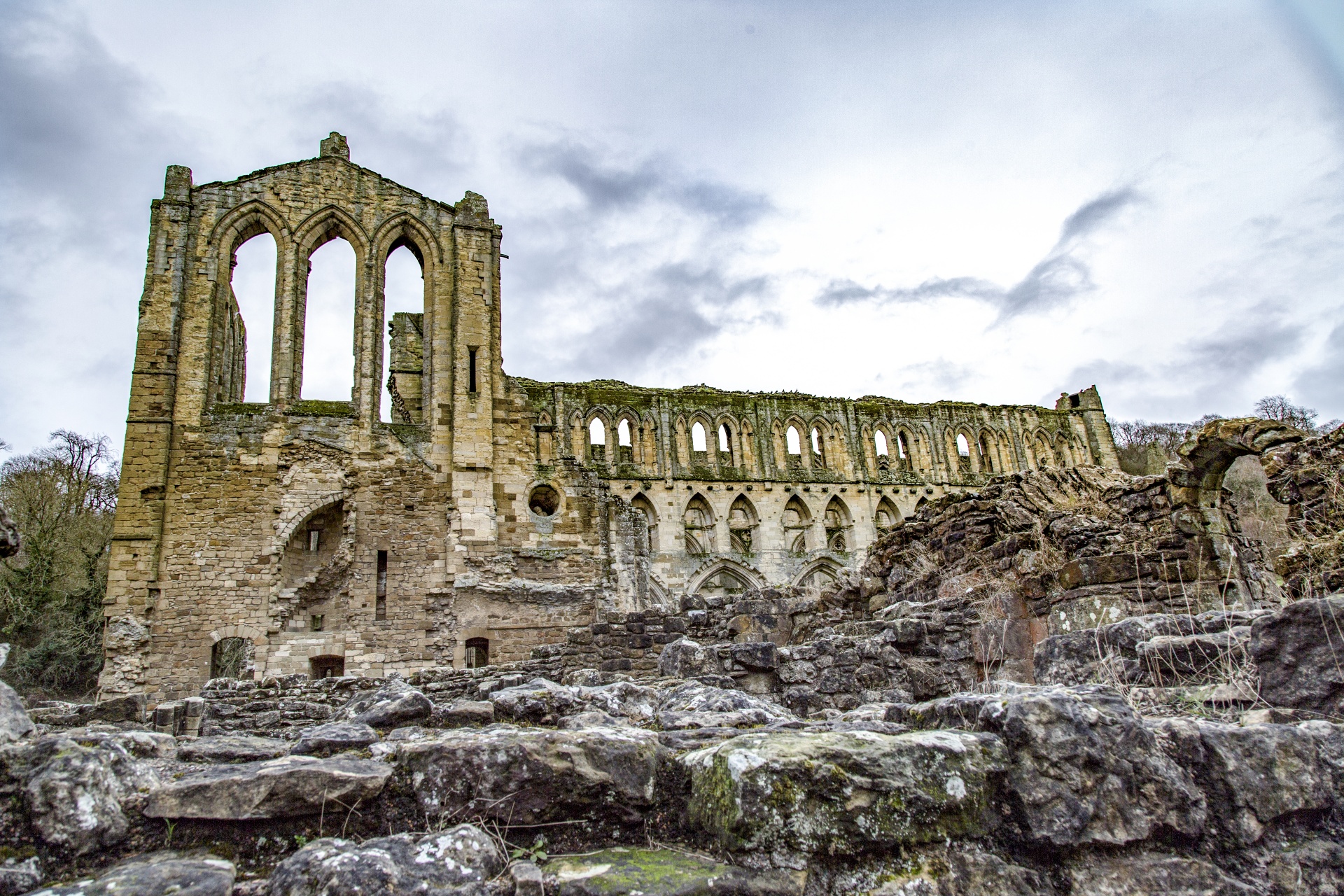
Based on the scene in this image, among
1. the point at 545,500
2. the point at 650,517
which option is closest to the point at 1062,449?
the point at 650,517

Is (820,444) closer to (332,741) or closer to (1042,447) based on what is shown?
(1042,447)

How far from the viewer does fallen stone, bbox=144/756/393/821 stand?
6.30 feet

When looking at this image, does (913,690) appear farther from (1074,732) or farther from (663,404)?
(663,404)

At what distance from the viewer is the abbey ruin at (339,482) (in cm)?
1334

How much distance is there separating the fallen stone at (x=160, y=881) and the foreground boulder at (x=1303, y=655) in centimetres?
333

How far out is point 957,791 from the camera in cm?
205

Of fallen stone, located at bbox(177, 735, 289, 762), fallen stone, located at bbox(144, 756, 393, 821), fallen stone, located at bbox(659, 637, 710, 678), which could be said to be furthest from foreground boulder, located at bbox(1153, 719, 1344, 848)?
fallen stone, located at bbox(659, 637, 710, 678)

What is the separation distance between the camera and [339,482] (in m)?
14.2

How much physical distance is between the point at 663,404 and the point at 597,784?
2755 cm

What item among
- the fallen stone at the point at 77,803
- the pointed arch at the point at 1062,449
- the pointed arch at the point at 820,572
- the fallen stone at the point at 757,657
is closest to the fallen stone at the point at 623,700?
the fallen stone at the point at 77,803

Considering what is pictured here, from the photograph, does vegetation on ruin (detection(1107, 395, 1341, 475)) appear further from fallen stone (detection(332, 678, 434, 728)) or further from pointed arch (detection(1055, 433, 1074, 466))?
fallen stone (detection(332, 678, 434, 728))

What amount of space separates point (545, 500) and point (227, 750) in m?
13.2

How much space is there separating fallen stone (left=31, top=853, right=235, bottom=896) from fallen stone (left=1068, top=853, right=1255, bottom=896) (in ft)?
6.52

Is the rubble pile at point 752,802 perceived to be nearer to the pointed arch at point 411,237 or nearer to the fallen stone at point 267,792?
the fallen stone at point 267,792
